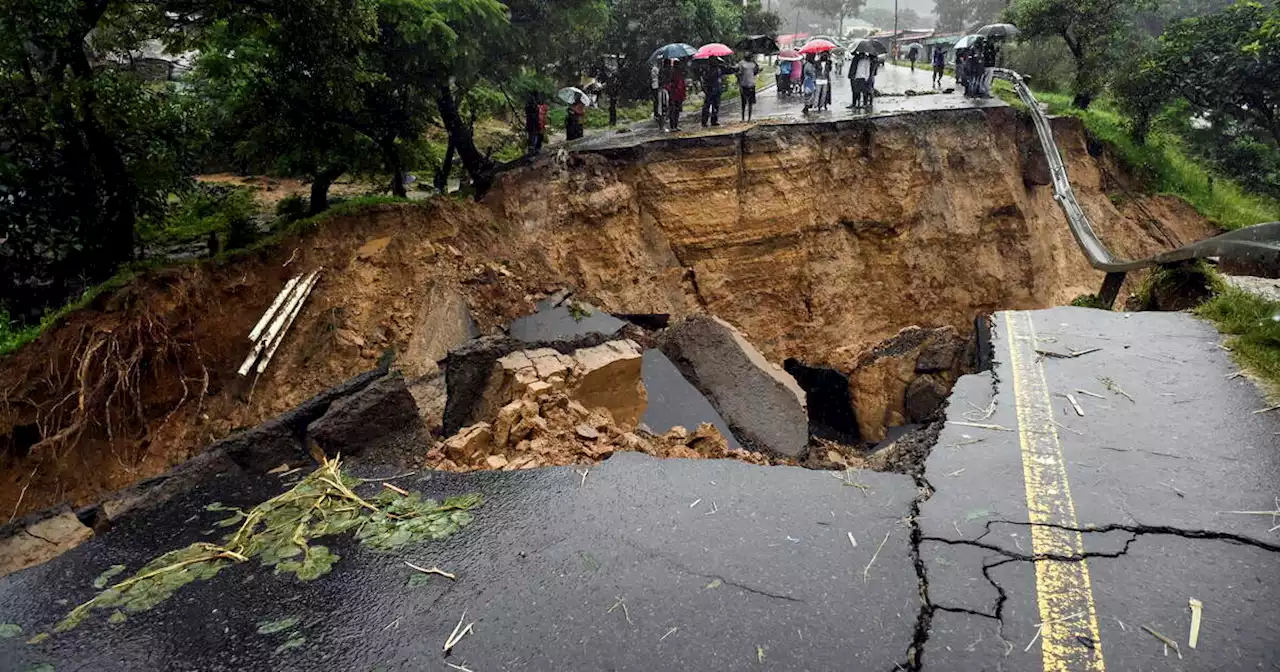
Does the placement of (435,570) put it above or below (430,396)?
above

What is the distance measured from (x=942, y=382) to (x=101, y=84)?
13388 mm

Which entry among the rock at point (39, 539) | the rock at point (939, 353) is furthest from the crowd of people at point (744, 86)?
the rock at point (39, 539)

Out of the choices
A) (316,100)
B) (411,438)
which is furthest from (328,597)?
(316,100)

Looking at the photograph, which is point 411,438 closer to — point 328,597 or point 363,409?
point 363,409

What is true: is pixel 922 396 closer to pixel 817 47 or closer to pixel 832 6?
pixel 817 47

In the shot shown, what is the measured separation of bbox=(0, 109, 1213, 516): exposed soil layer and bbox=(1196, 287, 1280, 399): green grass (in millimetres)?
6437

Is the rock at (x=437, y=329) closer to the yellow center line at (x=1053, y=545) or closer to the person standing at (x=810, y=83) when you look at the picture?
the yellow center line at (x=1053, y=545)

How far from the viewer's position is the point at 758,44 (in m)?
23.5

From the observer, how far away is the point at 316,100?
9977 mm

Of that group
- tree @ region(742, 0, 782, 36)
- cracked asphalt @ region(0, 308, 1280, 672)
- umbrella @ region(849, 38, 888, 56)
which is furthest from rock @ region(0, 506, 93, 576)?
tree @ region(742, 0, 782, 36)

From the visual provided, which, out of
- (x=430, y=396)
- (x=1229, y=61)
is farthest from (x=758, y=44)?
(x=430, y=396)

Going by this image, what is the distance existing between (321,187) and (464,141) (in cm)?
294

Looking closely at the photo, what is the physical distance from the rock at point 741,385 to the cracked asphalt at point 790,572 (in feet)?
11.3

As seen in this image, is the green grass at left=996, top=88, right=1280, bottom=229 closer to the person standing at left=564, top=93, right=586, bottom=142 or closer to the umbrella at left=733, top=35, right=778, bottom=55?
the umbrella at left=733, top=35, right=778, bottom=55
